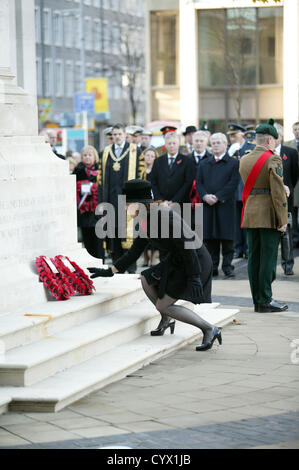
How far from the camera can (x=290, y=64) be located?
33688 millimetres

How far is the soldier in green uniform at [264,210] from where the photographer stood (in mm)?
10719

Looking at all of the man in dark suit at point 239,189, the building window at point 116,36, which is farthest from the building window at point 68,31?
the man in dark suit at point 239,189

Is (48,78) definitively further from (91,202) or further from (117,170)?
(117,170)

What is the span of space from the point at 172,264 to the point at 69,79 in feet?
214

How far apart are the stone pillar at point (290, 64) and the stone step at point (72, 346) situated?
80.1ft

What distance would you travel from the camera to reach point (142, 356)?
8.22 metres

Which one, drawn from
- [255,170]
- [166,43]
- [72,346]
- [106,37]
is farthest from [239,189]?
[106,37]

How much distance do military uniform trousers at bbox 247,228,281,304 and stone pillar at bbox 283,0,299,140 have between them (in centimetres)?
2237

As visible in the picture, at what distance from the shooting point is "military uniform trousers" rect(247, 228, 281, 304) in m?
10.8

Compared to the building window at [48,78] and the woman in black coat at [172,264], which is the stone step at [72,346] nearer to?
the woman in black coat at [172,264]

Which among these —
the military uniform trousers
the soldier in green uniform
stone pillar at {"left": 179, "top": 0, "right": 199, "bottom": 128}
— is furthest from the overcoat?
stone pillar at {"left": 179, "top": 0, "right": 199, "bottom": 128}

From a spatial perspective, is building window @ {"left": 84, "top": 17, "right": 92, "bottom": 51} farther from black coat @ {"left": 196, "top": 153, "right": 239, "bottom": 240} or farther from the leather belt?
the leather belt

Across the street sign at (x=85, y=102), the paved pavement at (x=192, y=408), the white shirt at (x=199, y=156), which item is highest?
the street sign at (x=85, y=102)
